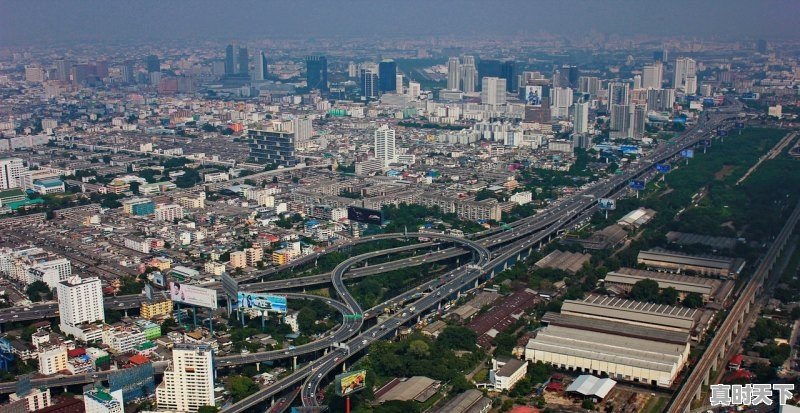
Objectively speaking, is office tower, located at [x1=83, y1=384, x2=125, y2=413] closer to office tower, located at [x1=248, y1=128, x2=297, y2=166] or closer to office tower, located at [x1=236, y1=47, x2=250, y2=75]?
office tower, located at [x1=248, y1=128, x2=297, y2=166]

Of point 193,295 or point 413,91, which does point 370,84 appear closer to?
point 413,91

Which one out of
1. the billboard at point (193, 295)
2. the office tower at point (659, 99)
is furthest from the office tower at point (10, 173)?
the office tower at point (659, 99)

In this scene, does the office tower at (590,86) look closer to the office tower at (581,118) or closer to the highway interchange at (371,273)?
the office tower at (581,118)

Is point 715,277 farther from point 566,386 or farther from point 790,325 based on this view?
point 566,386

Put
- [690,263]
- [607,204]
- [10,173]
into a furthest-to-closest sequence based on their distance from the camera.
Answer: [10,173] < [607,204] < [690,263]

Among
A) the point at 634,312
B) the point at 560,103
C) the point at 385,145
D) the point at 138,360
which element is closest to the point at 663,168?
the point at 385,145

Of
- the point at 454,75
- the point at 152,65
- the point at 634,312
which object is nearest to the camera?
the point at 634,312

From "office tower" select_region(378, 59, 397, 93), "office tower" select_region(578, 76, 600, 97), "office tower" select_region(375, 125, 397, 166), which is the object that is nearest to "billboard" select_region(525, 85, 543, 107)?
"office tower" select_region(578, 76, 600, 97)
